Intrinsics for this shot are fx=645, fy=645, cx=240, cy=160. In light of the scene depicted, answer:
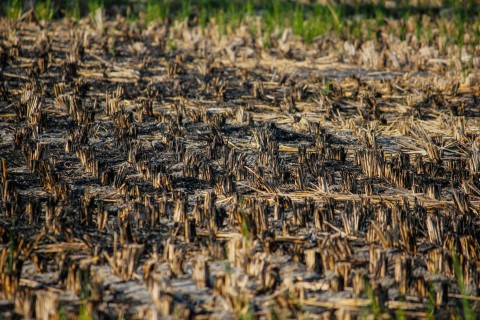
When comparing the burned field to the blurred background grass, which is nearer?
the burned field

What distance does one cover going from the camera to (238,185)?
138 inches

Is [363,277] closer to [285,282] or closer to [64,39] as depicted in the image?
[285,282]

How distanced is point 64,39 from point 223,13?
2.15 metres

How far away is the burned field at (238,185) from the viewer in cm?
245

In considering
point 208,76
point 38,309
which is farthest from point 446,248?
point 208,76

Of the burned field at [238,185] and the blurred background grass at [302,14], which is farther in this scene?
the blurred background grass at [302,14]

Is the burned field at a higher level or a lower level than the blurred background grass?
lower

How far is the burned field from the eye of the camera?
245 cm

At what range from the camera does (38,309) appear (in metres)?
2.23

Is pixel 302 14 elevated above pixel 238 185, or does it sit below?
above

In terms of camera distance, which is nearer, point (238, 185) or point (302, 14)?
point (238, 185)

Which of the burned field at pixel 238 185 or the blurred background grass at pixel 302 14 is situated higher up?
the blurred background grass at pixel 302 14

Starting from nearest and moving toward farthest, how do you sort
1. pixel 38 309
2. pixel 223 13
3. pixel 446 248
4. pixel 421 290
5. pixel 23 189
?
pixel 38 309 < pixel 421 290 < pixel 446 248 < pixel 23 189 < pixel 223 13

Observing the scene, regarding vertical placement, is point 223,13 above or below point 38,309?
above
